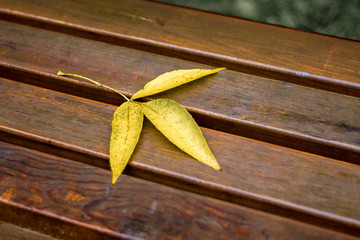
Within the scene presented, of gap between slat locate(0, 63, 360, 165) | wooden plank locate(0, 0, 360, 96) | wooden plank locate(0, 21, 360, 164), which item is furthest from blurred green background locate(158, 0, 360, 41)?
gap between slat locate(0, 63, 360, 165)

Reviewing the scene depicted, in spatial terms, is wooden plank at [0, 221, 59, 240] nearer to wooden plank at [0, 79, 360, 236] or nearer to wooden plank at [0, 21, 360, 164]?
wooden plank at [0, 79, 360, 236]

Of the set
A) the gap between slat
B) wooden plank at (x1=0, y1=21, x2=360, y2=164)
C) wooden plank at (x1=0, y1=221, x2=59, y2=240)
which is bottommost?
wooden plank at (x1=0, y1=221, x2=59, y2=240)

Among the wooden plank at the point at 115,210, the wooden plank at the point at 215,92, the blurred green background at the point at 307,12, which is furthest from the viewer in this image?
the blurred green background at the point at 307,12

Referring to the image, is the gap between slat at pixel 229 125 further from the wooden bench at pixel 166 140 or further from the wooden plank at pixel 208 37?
the wooden plank at pixel 208 37

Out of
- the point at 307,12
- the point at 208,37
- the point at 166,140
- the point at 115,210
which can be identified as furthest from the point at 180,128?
the point at 307,12

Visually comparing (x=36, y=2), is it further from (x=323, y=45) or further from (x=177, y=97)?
(x=323, y=45)

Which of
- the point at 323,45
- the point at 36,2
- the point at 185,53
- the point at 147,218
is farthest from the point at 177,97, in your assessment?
the point at 36,2

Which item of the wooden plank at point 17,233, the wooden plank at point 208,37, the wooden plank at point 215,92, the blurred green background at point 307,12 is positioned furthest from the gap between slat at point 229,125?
the blurred green background at point 307,12
